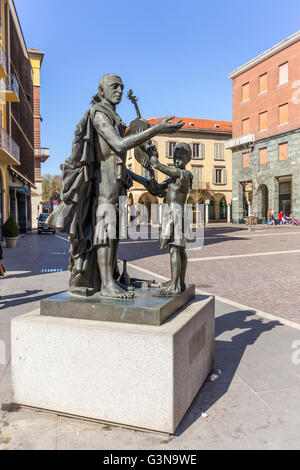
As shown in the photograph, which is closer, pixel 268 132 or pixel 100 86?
pixel 100 86

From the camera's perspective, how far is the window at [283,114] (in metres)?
35.9

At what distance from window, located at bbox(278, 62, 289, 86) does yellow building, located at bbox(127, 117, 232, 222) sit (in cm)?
1620

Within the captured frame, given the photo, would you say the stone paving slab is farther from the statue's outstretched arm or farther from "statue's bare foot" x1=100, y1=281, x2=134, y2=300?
the statue's outstretched arm

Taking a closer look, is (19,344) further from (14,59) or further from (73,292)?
(14,59)

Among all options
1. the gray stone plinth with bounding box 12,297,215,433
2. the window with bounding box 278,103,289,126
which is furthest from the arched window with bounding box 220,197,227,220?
the gray stone plinth with bounding box 12,297,215,433

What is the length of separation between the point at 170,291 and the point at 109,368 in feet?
3.05

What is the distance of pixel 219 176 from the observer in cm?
5525

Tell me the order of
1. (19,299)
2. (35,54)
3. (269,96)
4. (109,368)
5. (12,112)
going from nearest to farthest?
1. (109,368)
2. (19,299)
3. (12,112)
4. (269,96)
5. (35,54)

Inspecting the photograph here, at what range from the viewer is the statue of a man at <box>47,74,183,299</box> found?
3191 mm

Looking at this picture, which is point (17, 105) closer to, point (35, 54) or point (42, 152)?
point (42, 152)

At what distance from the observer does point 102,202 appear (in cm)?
330

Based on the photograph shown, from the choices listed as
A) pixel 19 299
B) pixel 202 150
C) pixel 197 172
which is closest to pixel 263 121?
pixel 202 150
